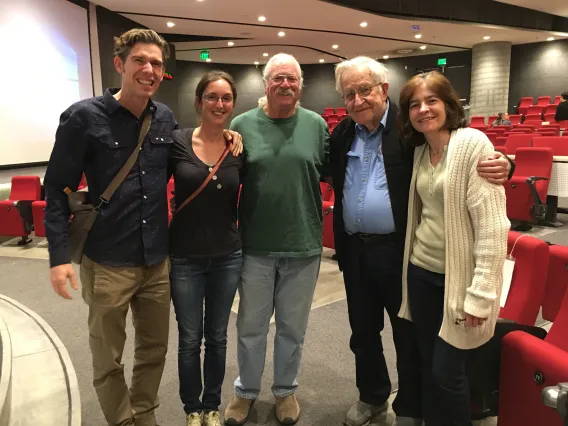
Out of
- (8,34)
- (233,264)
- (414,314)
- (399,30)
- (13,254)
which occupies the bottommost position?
(13,254)

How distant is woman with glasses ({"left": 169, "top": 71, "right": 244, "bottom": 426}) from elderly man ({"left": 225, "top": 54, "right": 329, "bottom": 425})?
8cm

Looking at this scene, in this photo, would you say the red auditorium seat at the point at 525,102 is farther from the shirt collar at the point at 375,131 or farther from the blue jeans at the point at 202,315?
the blue jeans at the point at 202,315

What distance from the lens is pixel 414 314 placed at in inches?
63.6

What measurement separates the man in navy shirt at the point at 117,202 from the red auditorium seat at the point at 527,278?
133 centimetres

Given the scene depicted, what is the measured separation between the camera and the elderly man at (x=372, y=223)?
171cm

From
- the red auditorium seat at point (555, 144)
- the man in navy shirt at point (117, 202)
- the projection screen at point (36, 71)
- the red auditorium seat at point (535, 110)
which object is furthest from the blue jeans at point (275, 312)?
the red auditorium seat at point (535, 110)

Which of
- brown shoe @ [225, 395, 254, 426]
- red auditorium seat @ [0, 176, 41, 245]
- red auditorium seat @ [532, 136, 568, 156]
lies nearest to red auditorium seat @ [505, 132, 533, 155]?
red auditorium seat @ [532, 136, 568, 156]

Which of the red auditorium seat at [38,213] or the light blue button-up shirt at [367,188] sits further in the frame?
the red auditorium seat at [38,213]

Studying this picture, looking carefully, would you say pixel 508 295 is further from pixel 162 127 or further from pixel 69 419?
pixel 69 419

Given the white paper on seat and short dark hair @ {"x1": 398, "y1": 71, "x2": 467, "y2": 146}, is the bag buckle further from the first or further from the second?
the white paper on seat

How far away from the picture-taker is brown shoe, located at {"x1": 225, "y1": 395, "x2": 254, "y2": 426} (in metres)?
1.97

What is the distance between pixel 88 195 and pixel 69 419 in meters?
→ 1.10

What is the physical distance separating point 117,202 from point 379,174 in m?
0.95

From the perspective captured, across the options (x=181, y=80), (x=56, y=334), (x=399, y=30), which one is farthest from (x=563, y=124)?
(x=181, y=80)
